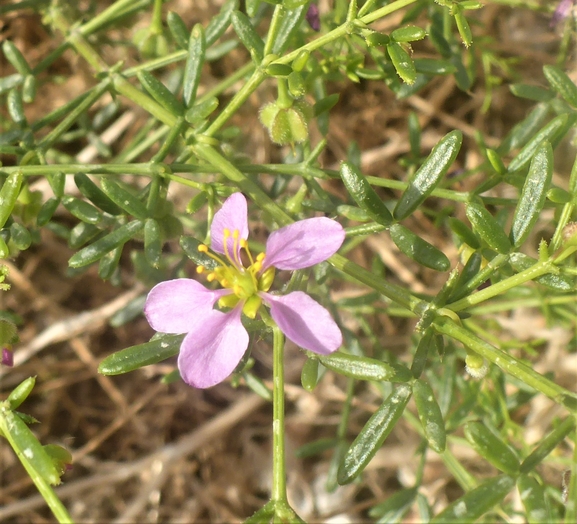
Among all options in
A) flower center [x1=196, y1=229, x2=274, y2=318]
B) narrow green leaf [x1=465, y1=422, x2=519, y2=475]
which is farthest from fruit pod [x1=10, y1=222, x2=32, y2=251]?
Answer: narrow green leaf [x1=465, y1=422, x2=519, y2=475]

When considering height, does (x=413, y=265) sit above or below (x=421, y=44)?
below

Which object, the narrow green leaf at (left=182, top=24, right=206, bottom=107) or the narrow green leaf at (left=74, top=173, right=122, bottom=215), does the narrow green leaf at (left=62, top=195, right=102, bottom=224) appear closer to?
the narrow green leaf at (left=74, top=173, right=122, bottom=215)

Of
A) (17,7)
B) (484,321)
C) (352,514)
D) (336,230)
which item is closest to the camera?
(336,230)

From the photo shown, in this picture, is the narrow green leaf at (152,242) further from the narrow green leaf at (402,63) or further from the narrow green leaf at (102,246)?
the narrow green leaf at (402,63)

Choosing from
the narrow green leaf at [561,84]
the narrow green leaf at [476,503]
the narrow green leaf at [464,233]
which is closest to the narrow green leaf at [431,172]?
the narrow green leaf at [464,233]

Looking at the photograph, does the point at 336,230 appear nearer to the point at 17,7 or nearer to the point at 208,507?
the point at 17,7

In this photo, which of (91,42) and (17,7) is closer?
(17,7)

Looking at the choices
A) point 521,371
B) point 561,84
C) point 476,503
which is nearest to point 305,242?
point 521,371

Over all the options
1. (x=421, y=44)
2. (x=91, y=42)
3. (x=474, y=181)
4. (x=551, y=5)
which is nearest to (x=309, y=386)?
(x=91, y=42)
